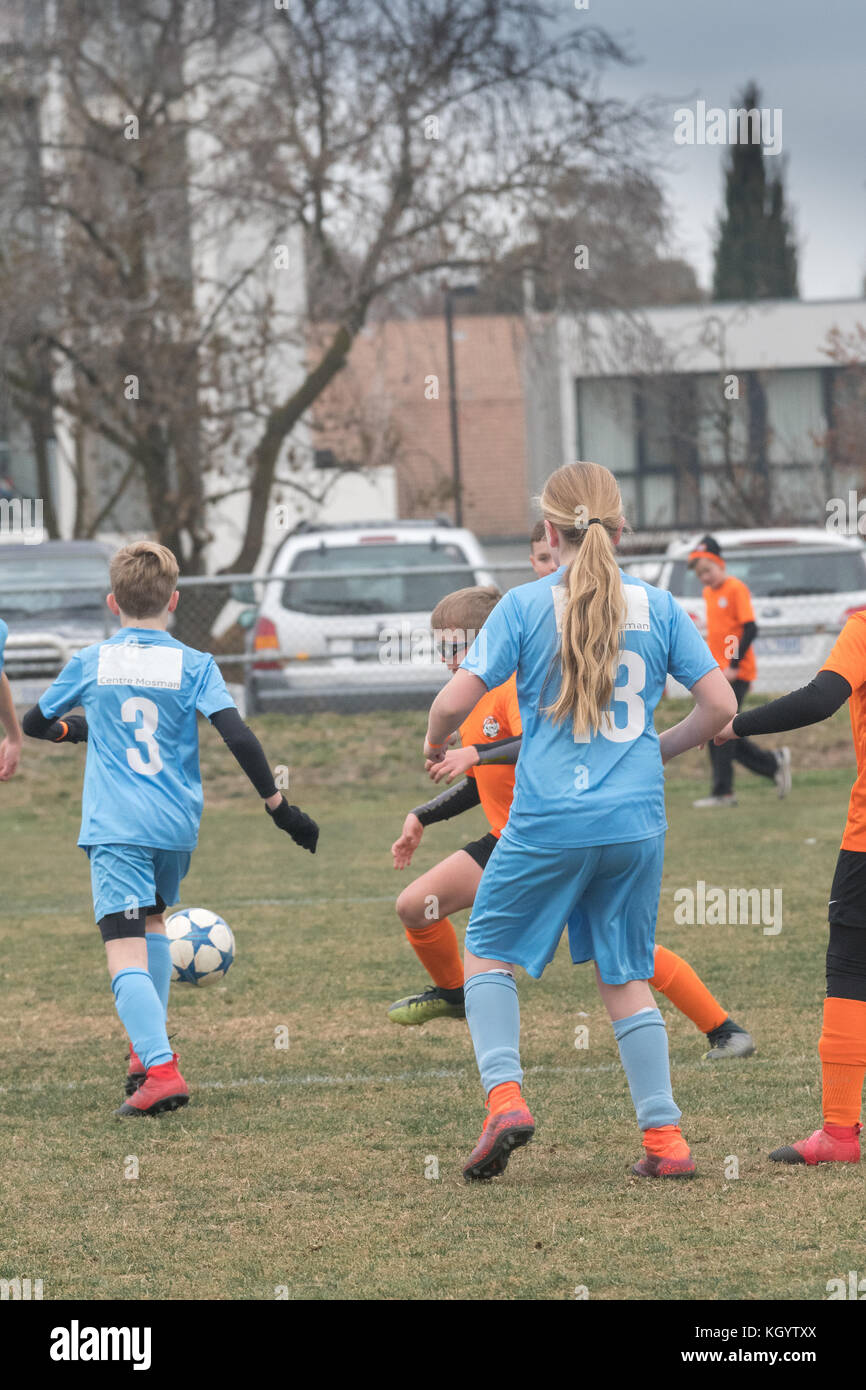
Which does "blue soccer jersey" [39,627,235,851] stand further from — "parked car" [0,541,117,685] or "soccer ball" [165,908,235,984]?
"parked car" [0,541,117,685]

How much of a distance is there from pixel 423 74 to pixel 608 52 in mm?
1842

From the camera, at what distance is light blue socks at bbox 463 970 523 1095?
4.37 m

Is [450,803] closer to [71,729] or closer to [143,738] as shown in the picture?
[143,738]

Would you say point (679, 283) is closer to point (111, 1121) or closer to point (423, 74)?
point (423, 74)

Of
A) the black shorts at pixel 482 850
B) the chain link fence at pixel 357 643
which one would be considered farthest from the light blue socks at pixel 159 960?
the chain link fence at pixel 357 643

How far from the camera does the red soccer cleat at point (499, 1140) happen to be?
422 centimetres

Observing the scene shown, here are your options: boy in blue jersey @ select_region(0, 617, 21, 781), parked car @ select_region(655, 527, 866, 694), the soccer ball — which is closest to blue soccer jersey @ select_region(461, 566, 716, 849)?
the soccer ball

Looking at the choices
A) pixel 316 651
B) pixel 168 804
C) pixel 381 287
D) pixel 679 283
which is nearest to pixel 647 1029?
pixel 168 804

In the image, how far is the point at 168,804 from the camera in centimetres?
530

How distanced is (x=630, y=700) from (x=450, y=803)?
1.29 m

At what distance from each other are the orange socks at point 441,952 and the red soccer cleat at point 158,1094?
97cm

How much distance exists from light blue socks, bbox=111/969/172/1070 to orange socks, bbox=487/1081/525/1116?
1.26 metres

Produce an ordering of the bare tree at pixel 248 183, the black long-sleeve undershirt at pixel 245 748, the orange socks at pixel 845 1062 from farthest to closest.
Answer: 1. the bare tree at pixel 248 183
2. the black long-sleeve undershirt at pixel 245 748
3. the orange socks at pixel 845 1062

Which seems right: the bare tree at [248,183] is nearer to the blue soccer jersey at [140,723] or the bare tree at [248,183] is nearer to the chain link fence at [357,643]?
the chain link fence at [357,643]
